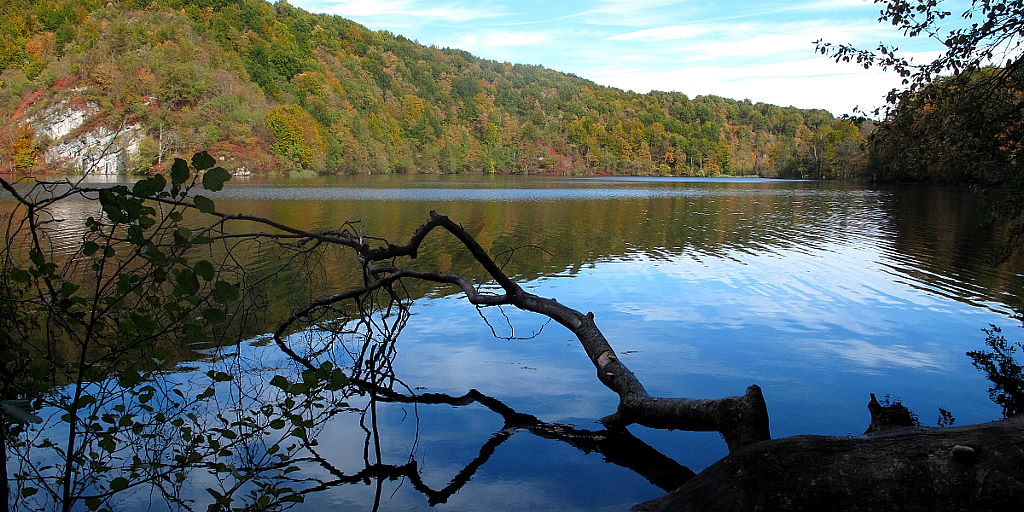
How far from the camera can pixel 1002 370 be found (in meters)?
8.02

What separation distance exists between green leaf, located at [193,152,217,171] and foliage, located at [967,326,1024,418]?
686 centimetres

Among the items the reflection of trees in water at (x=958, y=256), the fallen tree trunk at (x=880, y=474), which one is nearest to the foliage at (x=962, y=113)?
the reflection of trees in water at (x=958, y=256)

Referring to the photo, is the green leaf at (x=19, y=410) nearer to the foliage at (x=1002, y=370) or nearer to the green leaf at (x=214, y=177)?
the green leaf at (x=214, y=177)

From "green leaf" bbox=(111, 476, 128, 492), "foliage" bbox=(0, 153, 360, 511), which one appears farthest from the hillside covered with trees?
"green leaf" bbox=(111, 476, 128, 492)

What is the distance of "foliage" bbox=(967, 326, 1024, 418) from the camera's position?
22.2ft

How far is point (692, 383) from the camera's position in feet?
24.8

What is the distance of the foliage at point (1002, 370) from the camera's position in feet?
22.2

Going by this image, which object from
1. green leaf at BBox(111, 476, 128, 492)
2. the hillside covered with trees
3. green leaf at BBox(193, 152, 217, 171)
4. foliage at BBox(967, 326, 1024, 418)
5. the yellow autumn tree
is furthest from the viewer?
the yellow autumn tree

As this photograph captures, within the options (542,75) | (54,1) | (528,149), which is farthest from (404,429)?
(542,75)

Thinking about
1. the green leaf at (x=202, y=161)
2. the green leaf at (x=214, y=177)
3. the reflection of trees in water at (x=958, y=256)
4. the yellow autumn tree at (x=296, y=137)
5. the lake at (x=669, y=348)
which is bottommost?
the lake at (x=669, y=348)

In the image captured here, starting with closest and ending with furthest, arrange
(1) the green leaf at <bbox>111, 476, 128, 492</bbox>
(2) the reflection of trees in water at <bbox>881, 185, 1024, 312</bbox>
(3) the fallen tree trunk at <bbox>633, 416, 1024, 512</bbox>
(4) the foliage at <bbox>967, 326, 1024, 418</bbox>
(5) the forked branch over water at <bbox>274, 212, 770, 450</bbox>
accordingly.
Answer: (3) the fallen tree trunk at <bbox>633, 416, 1024, 512</bbox>, (1) the green leaf at <bbox>111, 476, 128, 492</bbox>, (5) the forked branch over water at <bbox>274, 212, 770, 450</bbox>, (4) the foliage at <bbox>967, 326, 1024, 418</bbox>, (2) the reflection of trees in water at <bbox>881, 185, 1024, 312</bbox>

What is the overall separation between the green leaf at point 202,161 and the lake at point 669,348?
2.78 meters

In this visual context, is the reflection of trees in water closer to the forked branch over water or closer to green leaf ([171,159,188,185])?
the forked branch over water

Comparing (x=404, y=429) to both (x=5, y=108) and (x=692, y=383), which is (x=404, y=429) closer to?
(x=692, y=383)
